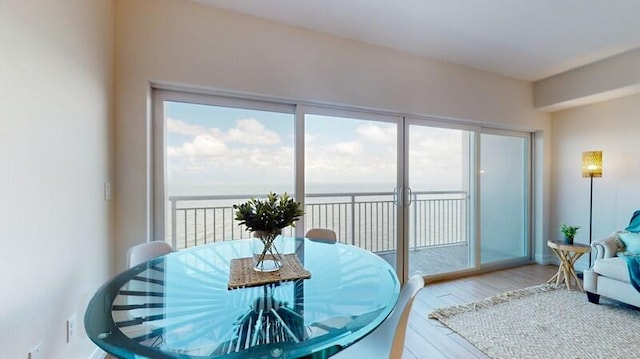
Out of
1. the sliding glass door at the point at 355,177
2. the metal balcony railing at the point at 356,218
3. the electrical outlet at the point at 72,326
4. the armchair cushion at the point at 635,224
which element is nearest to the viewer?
the electrical outlet at the point at 72,326

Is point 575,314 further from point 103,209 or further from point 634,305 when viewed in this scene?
point 103,209

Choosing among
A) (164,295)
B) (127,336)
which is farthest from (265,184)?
(127,336)

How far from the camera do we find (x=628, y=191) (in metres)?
3.32

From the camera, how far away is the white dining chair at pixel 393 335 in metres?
1.14

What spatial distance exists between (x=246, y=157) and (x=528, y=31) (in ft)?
9.48

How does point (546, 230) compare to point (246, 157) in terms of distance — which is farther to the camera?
point (546, 230)

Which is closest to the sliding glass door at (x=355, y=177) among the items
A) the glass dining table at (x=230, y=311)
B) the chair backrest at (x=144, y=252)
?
the chair backrest at (x=144, y=252)

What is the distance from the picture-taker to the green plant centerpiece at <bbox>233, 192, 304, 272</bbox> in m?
1.40

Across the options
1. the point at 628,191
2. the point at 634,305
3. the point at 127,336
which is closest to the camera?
the point at 127,336

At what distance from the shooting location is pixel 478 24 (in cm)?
247

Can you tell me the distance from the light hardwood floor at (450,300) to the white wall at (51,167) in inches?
34.4

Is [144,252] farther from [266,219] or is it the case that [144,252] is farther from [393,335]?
[393,335]

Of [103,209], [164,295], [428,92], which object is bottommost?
[164,295]

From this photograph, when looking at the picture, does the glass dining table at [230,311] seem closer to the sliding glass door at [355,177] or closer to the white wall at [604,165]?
the sliding glass door at [355,177]
